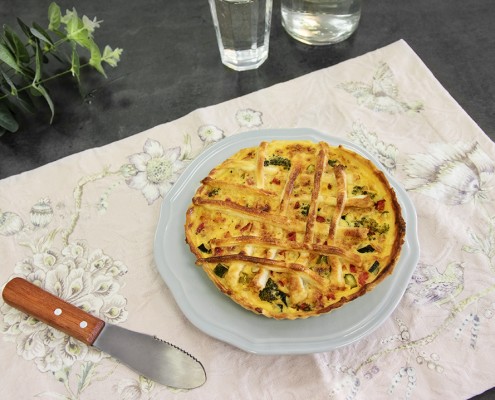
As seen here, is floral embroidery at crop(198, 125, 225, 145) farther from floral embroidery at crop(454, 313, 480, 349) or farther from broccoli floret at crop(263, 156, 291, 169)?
floral embroidery at crop(454, 313, 480, 349)

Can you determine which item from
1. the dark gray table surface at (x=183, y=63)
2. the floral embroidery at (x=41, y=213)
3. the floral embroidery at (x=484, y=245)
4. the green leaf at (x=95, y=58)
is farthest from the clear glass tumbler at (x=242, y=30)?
the floral embroidery at (x=484, y=245)

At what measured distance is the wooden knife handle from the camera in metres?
1.32

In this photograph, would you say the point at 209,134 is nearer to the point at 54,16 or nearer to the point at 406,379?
the point at 54,16

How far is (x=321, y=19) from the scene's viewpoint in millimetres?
1927

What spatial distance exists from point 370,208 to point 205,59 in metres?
0.93

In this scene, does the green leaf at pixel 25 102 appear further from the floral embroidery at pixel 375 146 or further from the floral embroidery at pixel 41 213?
the floral embroidery at pixel 375 146

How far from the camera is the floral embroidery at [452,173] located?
1.58 metres

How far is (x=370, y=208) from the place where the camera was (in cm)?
135

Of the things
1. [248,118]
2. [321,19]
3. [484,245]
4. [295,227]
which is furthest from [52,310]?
[321,19]

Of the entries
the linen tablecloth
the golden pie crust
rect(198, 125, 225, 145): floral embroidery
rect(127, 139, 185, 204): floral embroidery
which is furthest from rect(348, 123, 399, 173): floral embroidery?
rect(127, 139, 185, 204): floral embroidery

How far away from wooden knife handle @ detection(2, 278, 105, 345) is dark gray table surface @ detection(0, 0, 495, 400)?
0.49m

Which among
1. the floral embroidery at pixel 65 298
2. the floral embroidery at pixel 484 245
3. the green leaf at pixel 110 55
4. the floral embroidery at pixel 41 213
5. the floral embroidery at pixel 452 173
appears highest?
the green leaf at pixel 110 55

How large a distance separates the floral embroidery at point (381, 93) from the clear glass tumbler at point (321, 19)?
0.20m

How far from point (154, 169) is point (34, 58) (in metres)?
0.64
